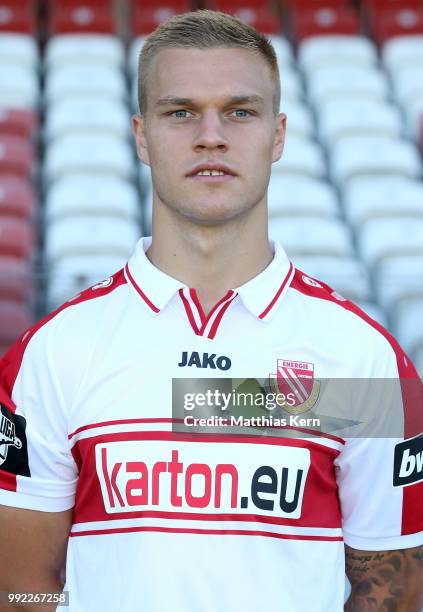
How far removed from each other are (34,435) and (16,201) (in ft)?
10.9

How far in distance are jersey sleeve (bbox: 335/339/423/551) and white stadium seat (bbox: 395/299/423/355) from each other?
78.3 inches

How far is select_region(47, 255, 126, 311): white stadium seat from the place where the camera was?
3.89 meters

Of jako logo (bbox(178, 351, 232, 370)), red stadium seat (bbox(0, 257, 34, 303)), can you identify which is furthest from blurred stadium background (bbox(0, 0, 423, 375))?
jako logo (bbox(178, 351, 232, 370))

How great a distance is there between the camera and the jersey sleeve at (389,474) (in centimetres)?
178

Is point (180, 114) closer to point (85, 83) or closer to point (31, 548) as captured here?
point (31, 548)

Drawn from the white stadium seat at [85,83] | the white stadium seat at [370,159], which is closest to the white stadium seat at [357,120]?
the white stadium seat at [370,159]

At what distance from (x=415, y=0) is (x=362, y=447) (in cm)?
651

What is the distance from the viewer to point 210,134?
174 centimetres

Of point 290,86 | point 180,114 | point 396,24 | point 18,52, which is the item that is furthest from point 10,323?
point 396,24

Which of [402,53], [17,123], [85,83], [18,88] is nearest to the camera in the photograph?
[17,123]

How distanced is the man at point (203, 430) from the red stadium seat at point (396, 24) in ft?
19.4

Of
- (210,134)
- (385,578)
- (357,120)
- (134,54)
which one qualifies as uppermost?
(134,54)

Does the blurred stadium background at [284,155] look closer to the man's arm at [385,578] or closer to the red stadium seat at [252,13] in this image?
the red stadium seat at [252,13]

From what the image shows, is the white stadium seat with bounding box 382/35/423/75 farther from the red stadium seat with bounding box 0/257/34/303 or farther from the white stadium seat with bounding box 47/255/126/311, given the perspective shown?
the red stadium seat with bounding box 0/257/34/303
